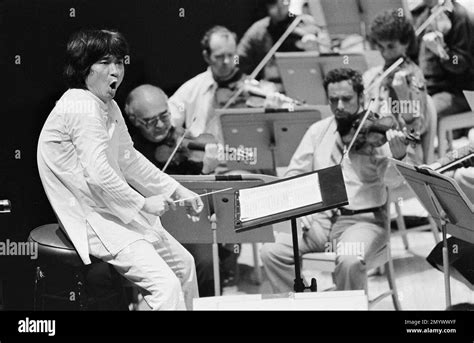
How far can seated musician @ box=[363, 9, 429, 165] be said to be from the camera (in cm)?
688

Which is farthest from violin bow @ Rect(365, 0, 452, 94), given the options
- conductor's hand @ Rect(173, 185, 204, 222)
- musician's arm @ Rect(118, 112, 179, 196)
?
musician's arm @ Rect(118, 112, 179, 196)

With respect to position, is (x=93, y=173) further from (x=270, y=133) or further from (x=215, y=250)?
(x=270, y=133)

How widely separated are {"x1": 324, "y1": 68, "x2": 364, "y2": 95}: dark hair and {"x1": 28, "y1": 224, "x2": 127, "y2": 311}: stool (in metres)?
1.73

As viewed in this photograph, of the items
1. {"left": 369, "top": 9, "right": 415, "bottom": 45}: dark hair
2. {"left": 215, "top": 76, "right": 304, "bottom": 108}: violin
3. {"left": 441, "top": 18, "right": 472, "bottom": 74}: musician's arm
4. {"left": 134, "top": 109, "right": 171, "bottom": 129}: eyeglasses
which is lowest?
{"left": 134, "top": 109, "right": 171, "bottom": 129}: eyeglasses

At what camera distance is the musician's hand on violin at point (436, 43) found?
6.84 metres

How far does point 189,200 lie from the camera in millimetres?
6816

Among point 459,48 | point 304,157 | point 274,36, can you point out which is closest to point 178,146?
point 304,157

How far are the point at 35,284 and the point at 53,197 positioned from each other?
558mm

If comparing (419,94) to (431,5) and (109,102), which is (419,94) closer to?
(431,5)

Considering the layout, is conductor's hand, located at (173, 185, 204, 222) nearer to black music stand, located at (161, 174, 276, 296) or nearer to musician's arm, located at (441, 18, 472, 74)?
black music stand, located at (161, 174, 276, 296)

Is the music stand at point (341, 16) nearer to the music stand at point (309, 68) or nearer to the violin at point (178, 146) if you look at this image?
the music stand at point (309, 68)

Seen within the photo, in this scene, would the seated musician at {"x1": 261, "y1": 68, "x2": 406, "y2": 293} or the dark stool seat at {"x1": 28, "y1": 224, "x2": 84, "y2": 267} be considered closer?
the dark stool seat at {"x1": 28, "y1": 224, "x2": 84, "y2": 267}

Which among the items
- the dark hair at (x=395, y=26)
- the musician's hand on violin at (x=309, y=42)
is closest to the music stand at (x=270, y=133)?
the musician's hand on violin at (x=309, y=42)

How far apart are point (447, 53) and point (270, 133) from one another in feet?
3.83
